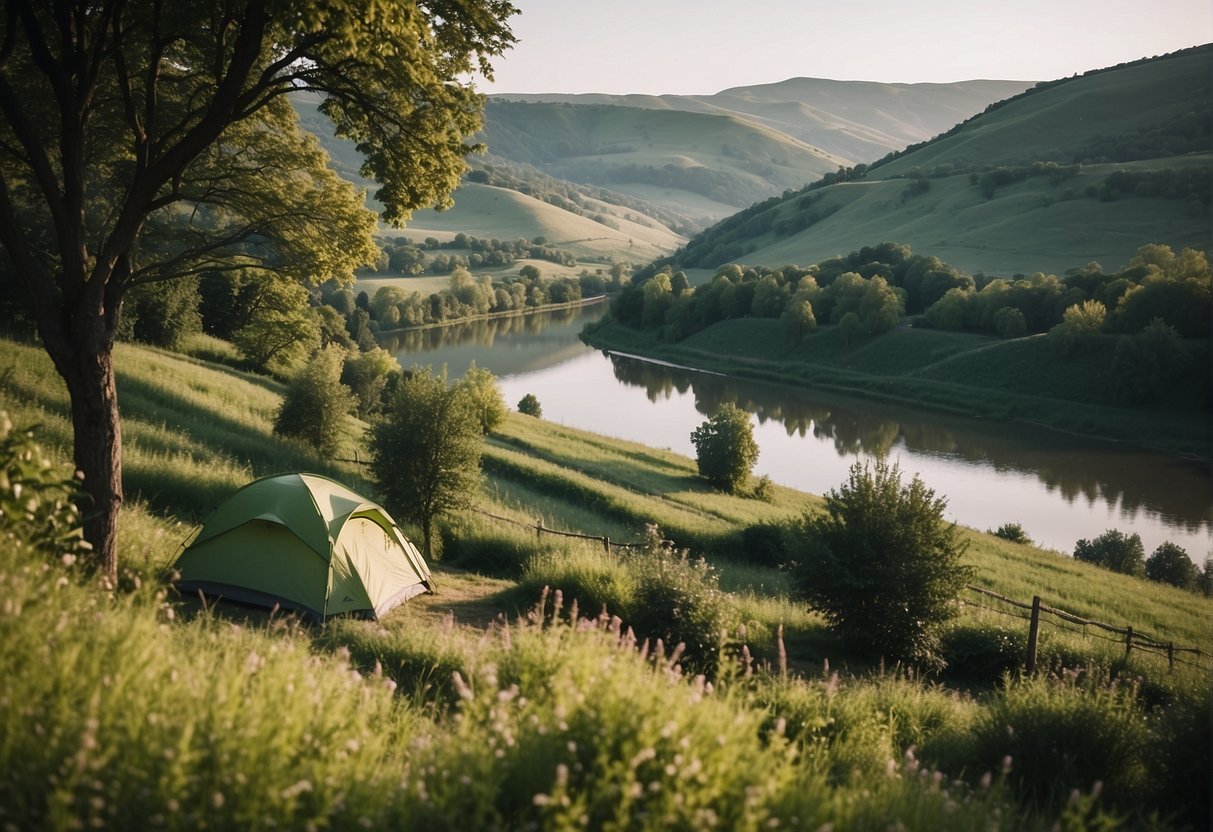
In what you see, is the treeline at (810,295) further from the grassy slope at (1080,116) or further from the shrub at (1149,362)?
the grassy slope at (1080,116)

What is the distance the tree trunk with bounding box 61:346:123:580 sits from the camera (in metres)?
8.70

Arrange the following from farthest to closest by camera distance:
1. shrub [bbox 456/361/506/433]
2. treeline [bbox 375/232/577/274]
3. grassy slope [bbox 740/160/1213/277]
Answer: treeline [bbox 375/232/577/274]
grassy slope [bbox 740/160/1213/277]
shrub [bbox 456/361/506/433]

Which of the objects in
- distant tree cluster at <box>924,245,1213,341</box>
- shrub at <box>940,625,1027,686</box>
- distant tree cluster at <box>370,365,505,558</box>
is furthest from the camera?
distant tree cluster at <box>924,245,1213,341</box>

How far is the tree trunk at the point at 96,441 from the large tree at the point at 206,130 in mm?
18

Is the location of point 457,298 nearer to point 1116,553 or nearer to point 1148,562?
point 1116,553

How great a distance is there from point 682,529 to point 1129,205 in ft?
338

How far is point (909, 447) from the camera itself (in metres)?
54.0

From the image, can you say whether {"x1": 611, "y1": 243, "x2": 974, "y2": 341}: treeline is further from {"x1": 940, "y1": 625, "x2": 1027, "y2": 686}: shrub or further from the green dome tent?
the green dome tent

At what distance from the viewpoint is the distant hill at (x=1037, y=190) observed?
99875mm

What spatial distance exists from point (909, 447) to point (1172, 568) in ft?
71.1

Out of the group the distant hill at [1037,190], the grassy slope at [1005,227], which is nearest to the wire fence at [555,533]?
the grassy slope at [1005,227]

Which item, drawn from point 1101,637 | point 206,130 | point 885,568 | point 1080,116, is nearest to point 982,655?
point 885,568

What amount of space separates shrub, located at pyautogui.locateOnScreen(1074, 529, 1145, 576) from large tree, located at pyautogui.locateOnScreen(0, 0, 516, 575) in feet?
106

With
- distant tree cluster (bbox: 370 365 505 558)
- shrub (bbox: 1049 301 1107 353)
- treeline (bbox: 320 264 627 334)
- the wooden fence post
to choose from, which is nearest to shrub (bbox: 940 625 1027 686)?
the wooden fence post
